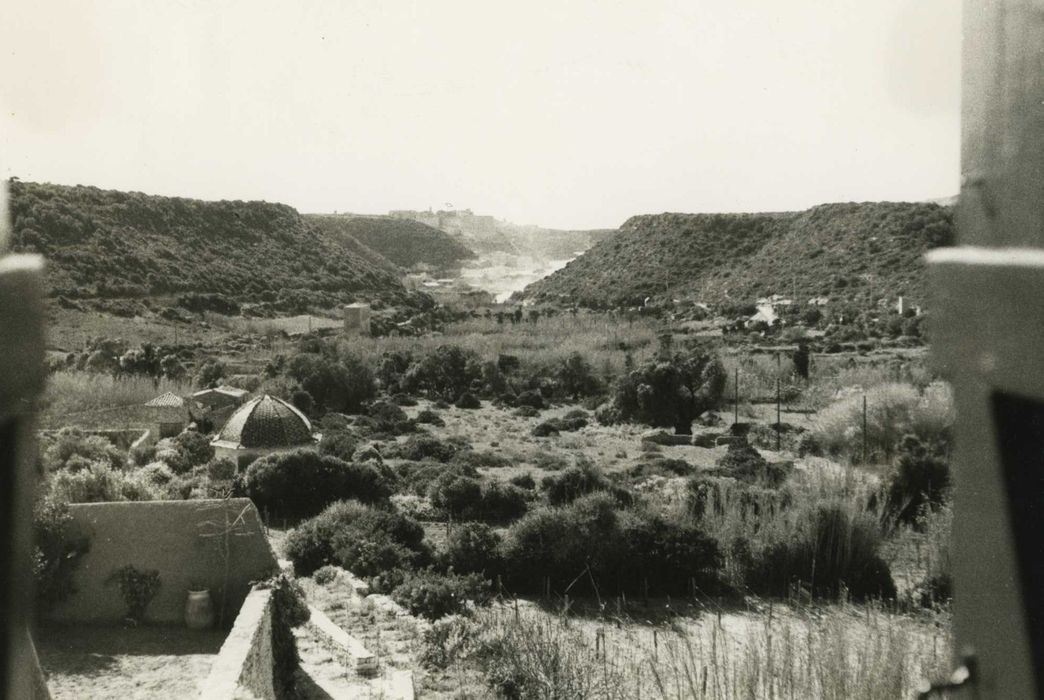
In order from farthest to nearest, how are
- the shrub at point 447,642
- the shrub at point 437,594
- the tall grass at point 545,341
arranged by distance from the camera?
the tall grass at point 545,341, the shrub at point 437,594, the shrub at point 447,642

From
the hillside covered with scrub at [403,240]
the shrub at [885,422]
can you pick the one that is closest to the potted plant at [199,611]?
the shrub at [885,422]

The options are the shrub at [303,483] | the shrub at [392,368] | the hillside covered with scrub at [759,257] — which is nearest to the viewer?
the shrub at [303,483]

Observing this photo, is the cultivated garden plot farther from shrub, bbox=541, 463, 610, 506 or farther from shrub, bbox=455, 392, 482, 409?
shrub, bbox=455, 392, 482, 409

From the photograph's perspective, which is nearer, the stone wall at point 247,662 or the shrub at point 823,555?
the stone wall at point 247,662

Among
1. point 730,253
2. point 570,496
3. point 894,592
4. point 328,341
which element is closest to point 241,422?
point 570,496

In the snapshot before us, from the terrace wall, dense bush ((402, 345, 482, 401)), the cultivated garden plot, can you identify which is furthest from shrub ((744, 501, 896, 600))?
dense bush ((402, 345, 482, 401))

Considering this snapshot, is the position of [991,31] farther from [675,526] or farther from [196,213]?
[196,213]

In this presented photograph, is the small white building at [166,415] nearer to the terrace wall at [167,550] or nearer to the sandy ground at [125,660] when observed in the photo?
the terrace wall at [167,550]
